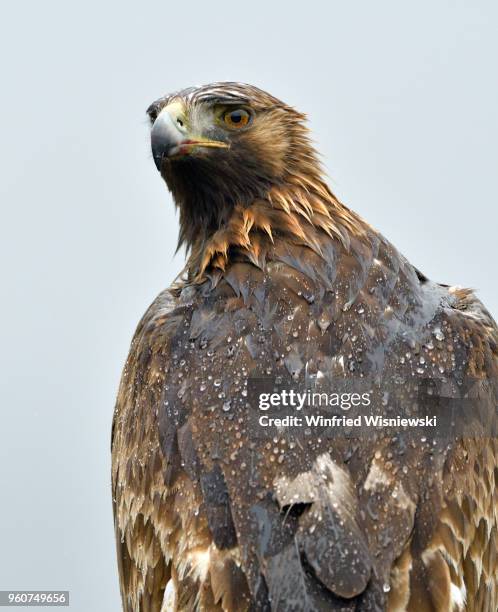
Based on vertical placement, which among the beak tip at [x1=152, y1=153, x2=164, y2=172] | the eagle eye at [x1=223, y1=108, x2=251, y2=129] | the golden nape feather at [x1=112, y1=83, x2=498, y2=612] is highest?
the eagle eye at [x1=223, y1=108, x2=251, y2=129]

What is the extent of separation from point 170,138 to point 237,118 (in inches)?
17.3

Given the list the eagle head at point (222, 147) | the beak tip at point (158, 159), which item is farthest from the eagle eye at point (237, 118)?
the beak tip at point (158, 159)

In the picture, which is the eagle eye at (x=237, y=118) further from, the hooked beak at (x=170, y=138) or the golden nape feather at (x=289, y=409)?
the hooked beak at (x=170, y=138)

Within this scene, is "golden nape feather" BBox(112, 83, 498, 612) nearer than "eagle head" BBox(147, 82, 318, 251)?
Result: Yes

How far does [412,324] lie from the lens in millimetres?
5332

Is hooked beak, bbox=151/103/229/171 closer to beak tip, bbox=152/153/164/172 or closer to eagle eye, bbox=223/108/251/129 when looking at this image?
beak tip, bbox=152/153/164/172

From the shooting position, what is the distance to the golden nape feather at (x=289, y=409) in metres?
4.66

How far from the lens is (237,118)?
Result: 5.90 metres

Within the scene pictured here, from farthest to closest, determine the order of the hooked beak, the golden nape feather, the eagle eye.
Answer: the eagle eye → the hooked beak → the golden nape feather

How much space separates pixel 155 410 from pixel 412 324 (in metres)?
1.39

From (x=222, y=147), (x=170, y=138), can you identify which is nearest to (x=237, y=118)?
(x=222, y=147)

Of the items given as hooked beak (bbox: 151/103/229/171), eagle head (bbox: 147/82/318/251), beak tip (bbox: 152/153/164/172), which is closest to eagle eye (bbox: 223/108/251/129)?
eagle head (bbox: 147/82/318/251)

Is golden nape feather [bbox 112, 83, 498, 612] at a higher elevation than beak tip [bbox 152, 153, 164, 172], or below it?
below

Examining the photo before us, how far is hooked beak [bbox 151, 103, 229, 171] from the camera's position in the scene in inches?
223
